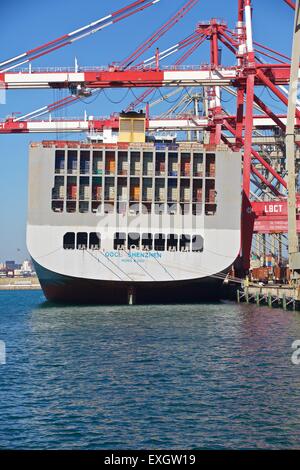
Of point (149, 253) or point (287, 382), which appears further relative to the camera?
point (149, 253)

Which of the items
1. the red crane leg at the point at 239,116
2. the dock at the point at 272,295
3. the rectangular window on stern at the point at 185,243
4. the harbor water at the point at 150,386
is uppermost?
the red crane leg at the point at 239,116

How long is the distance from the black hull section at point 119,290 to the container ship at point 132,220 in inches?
2.7

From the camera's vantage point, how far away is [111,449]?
17.1 meters

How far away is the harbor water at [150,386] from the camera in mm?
18047

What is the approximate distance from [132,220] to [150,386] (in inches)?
1161

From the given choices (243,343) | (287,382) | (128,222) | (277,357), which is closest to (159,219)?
(128,222)

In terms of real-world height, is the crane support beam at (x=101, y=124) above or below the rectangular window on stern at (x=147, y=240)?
above

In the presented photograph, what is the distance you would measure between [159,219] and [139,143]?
5.93 metres

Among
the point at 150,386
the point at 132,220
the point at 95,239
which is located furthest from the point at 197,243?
the point at 150,386

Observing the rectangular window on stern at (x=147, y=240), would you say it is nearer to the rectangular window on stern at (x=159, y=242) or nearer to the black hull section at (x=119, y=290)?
the rectangular window on stern at (x=159, y=242)

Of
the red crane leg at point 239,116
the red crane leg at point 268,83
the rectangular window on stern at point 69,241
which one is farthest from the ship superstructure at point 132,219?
the red crane leg at point 239,116

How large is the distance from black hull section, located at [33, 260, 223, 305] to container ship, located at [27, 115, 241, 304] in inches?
2.7
